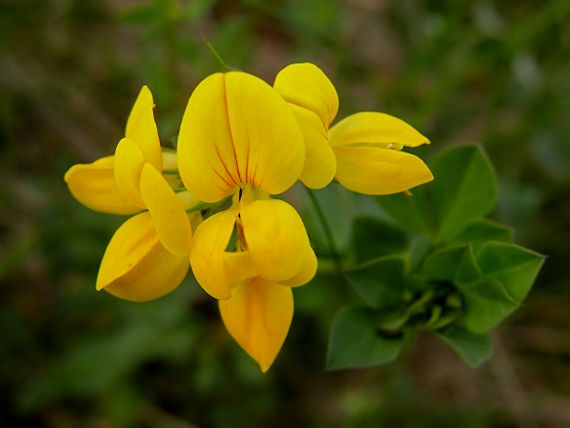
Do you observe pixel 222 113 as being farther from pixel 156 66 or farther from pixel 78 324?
pixel 78 324

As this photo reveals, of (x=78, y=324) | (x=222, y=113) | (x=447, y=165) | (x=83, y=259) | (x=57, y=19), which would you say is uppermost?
(x=222, y=113)

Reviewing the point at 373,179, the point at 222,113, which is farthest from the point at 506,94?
the point at 222,113

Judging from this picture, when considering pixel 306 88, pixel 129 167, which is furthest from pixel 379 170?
pixel 129 167

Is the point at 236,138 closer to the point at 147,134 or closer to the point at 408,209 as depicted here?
the point at 147,134

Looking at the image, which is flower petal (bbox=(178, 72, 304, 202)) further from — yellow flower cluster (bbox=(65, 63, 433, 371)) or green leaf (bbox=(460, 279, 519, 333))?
green leaf (bbox=(460, 279, 519, 333))

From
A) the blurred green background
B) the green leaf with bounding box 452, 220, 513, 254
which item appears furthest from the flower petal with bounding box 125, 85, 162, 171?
the blurred green background
